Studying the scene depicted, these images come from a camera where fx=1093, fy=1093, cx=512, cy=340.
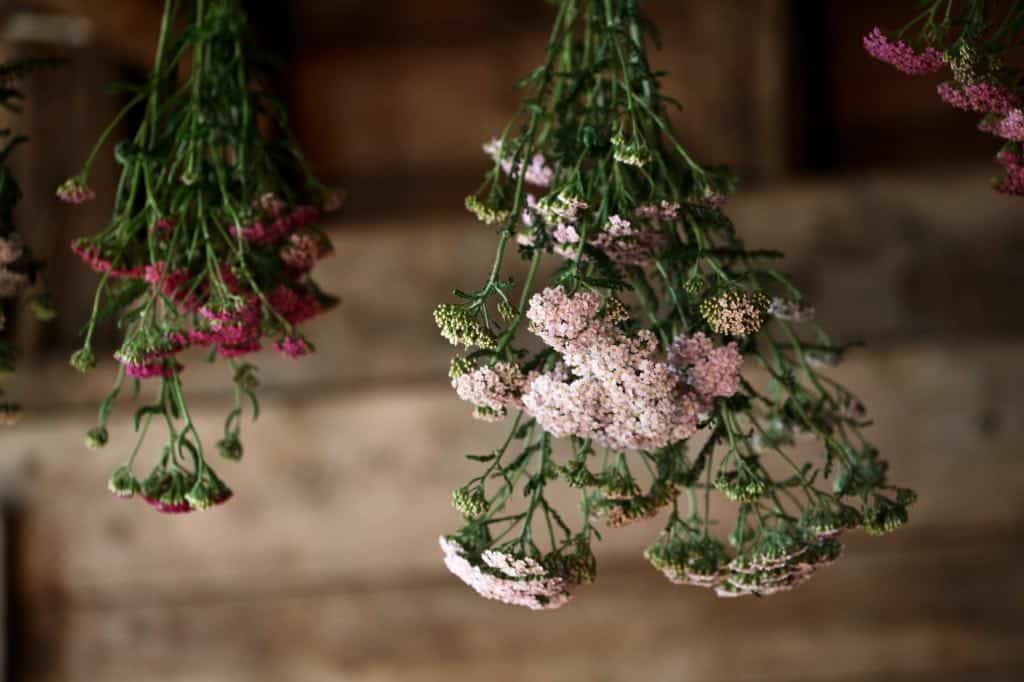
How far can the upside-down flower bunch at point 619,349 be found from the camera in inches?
26.7

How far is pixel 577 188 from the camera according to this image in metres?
0.72

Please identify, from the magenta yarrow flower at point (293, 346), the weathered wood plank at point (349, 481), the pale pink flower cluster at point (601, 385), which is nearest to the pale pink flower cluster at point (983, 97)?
the pale pink flower cluster at point (601, 385)

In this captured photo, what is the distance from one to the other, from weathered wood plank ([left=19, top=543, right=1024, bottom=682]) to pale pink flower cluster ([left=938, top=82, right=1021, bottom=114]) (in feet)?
4.40

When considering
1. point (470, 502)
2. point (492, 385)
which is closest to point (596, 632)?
point (470, 502)

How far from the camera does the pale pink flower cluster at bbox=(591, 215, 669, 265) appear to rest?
2.40 ft

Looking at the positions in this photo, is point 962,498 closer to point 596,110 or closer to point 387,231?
point 387,231

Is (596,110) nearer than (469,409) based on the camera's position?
Yes

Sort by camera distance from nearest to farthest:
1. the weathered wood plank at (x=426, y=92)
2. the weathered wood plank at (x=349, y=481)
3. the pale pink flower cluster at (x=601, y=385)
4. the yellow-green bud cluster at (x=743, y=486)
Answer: the pale pink flower cluster at (x=601, y=385), the yellow-green bud cluster at (x=743, y=486), the weathered wood plank at (x=349, y=481), the weathered wood plank at (x=426, y=92)

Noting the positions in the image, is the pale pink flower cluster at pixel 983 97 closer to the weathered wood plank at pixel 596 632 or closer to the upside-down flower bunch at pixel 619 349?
the upside-down flower bunch at pixel 619 349

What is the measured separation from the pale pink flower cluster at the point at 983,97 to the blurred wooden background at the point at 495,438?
1.24 meters

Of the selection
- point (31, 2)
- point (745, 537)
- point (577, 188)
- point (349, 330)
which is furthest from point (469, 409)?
point (577, 188)

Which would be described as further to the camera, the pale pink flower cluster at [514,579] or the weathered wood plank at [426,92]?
the weathered wood plank at [426,92]

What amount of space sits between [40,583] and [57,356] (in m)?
0.45

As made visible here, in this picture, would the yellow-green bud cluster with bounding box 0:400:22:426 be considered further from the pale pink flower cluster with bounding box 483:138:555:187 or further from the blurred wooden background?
the blurred wooden background
